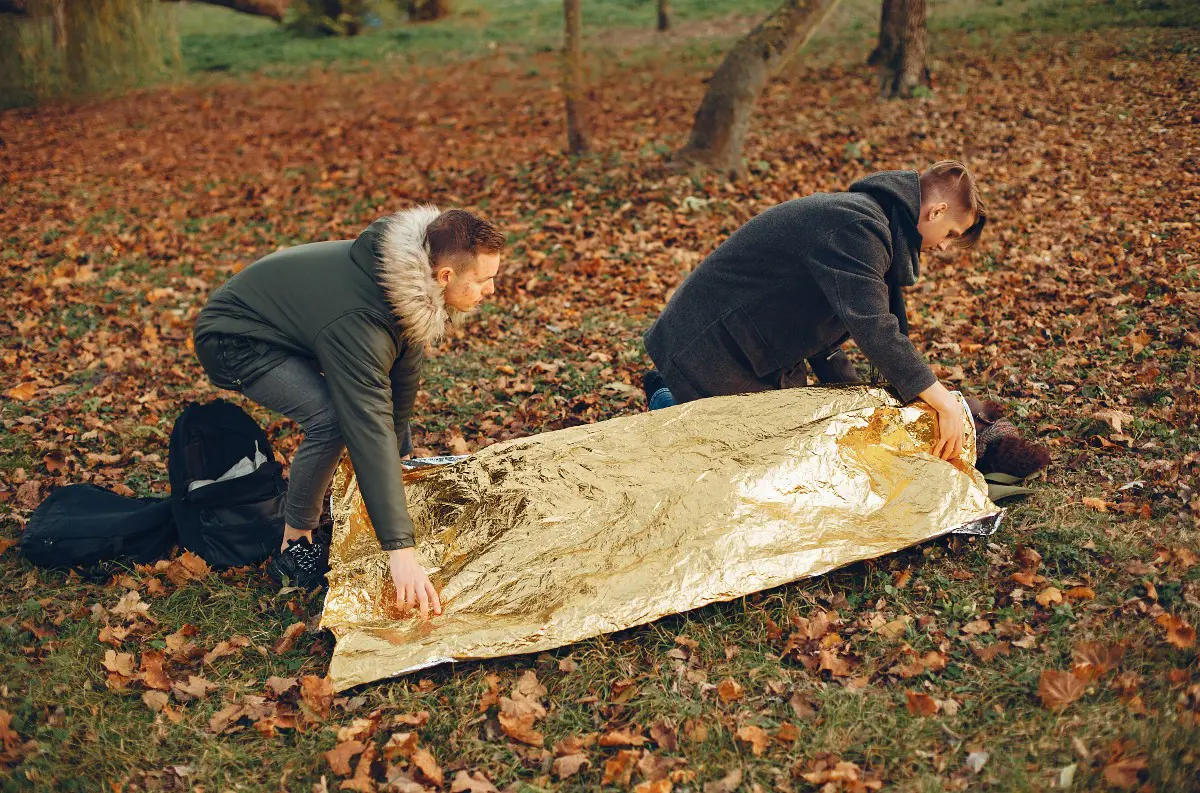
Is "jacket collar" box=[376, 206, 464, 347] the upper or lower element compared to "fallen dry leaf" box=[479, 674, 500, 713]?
upper

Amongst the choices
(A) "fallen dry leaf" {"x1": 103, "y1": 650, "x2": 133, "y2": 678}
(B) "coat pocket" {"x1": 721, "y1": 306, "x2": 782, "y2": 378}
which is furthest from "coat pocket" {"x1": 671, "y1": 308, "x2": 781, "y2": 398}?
(A) "fallen dry leaf" {"x1": 103, "y1": 650, "x2": 133, "y2": 678}

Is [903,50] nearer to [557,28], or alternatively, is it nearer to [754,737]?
[557,28]

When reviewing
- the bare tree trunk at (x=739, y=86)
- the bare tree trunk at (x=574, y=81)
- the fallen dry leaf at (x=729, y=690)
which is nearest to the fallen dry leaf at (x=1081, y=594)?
the fallen dry leaf at (x=729, y=690)

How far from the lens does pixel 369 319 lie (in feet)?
10.2

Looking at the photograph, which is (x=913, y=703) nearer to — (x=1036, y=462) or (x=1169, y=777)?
(x=1169, y=777)

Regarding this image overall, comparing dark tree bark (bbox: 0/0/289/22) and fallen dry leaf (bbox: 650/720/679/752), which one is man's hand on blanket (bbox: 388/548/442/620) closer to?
fallen dry leaf (bbox: 650/720/679/752)

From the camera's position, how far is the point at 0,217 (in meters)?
8.96

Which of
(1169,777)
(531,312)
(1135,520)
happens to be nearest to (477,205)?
(531,312)

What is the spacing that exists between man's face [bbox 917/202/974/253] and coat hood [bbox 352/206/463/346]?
6.16 feet

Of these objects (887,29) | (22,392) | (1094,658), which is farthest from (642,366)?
(887,29)

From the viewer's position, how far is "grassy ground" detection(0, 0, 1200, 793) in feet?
9.29

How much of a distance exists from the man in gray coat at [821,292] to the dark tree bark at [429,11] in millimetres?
17583

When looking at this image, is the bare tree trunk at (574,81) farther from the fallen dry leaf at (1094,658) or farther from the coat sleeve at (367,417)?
the fallen dry leaf at (1094,658)

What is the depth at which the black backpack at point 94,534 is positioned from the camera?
3748mm
